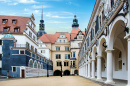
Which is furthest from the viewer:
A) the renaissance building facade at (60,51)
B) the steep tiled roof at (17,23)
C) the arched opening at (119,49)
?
the renaissance building facade at (60,51)

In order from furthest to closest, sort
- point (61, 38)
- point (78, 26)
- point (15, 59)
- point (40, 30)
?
1. point (40, 30)
2. point (78, 26)
3. point (61, 38)
4. point (15, 59)

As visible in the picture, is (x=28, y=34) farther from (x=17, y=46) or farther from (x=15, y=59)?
(x=15, y=59)

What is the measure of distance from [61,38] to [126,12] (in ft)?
250

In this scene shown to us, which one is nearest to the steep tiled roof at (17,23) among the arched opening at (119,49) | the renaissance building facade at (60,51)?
the arched opening at (119,49)

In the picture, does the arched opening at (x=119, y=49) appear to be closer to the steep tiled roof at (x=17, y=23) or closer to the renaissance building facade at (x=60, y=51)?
the steep tiled roof at (x=17, y=23)

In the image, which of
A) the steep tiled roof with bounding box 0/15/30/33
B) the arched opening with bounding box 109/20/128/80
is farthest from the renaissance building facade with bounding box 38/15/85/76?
the arched opening with bounding box 109/20/128/80

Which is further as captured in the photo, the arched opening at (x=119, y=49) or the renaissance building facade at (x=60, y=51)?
the renaissance building facade at (x=60, y=51)

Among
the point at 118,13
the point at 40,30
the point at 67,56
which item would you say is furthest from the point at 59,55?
the point at 118,13

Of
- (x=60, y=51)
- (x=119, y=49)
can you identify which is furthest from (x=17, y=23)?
Result: (x=60, y=51)

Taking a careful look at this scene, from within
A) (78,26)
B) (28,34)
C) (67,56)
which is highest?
(78,26)

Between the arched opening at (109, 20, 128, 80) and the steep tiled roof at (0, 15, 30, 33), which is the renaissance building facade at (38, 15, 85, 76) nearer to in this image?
the steep tiled roof at (0, 15, 30, 33)

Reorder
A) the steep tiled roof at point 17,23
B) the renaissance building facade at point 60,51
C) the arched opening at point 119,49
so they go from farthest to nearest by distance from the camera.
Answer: the renaissance building facade at point 60,51, the steep tiled roof at point 17,23, the arched opening at point 119,49

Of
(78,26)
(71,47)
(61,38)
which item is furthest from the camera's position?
(78,26)

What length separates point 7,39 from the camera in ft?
133
